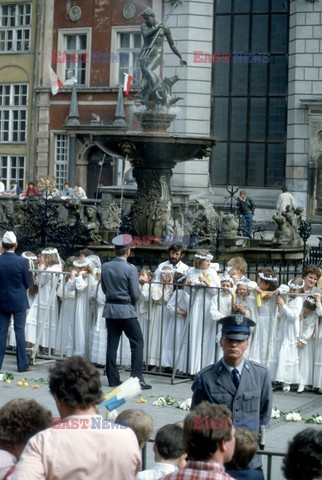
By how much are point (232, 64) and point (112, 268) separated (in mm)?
24924

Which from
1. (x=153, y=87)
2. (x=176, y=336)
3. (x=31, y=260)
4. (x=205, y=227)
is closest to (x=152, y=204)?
(x=205, y=227)

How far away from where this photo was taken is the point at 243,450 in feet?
21.7

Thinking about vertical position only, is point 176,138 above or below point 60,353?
above

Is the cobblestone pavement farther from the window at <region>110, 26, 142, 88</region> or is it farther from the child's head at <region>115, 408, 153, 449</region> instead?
the window at <region>110, 26, 142, 88</region>

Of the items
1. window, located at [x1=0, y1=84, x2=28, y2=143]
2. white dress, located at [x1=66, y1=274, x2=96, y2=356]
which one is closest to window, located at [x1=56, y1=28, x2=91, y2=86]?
window, located at [x1=0, y1=84, x2=28, y2=143]

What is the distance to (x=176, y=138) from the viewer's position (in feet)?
63.6

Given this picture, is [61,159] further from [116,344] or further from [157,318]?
[116,344]

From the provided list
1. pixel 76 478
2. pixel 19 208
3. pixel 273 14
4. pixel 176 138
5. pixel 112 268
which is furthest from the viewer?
pixel 273 14

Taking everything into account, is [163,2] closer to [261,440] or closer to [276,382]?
[276,382]

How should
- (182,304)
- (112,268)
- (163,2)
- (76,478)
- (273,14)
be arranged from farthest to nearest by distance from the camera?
(163,2), (273,14), (182,304), (112,268), (76,478)

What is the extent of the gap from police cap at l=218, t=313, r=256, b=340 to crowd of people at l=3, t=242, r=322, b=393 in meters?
4.58

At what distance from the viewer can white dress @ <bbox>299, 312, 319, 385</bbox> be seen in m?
13.4

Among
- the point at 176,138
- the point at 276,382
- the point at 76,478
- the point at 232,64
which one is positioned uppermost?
the point at 232,64

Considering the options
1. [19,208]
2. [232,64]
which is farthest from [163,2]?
[19,208]
